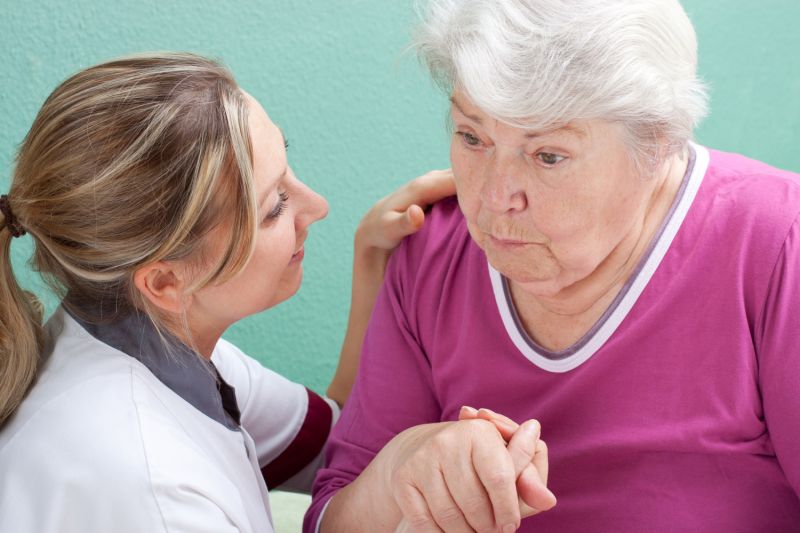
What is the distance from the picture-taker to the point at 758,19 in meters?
2.32

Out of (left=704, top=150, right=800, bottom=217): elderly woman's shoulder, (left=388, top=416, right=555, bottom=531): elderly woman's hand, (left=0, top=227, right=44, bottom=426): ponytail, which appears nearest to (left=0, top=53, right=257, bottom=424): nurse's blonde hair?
(left=0, top=227, right=44, bottom=426): ponytail

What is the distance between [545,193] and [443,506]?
38cm

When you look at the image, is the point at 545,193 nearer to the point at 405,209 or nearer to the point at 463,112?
the point at 463,112

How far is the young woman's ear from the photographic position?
4.35 feet

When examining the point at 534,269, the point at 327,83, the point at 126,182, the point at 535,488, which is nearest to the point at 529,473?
the point at 535,488

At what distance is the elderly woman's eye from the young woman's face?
393 mm

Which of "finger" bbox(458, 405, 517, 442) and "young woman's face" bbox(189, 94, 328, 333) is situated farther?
"young woman's face" bbox(189, 94, 328, 333)

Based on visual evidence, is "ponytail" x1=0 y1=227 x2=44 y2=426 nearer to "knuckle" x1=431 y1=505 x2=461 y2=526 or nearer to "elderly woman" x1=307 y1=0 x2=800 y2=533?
"elderly woman" x1=307 y1=0 x2=800 y2=533

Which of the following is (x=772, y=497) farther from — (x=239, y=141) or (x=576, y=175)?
(x=239, y=141)

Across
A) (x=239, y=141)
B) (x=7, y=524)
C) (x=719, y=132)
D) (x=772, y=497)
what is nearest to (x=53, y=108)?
(x=239, y=141)

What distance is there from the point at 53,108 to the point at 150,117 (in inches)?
5.2

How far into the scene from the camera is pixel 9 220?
132cm

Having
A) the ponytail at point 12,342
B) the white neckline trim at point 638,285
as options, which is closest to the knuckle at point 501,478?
the white neckline trim at point 638,285

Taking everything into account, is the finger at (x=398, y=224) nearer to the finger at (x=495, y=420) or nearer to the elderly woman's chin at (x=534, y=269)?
the elderly woman's chin at (x=534, y=269)
